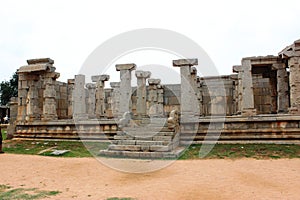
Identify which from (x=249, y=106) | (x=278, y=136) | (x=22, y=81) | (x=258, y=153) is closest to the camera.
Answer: (x=258, y=153)

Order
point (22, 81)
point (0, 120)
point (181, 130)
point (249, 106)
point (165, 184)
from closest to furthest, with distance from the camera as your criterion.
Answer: point (165, 184)
point (181, 130)
point (249, 106)
point (22, 81)
point (0, 120)

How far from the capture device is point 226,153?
416 inches

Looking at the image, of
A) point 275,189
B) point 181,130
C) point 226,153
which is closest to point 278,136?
point 226,153

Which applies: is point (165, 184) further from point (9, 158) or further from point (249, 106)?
point (249, 106)

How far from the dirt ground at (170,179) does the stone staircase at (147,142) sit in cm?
120

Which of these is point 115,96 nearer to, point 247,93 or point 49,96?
point 49,96

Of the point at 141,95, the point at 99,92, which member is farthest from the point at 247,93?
the point at 99,92

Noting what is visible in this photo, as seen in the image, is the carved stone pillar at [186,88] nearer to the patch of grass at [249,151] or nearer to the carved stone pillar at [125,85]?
the patch of grass at [249,151]

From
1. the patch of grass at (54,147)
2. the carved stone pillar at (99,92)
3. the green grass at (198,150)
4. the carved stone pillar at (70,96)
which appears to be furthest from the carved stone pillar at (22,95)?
the carved stone pillar at (70,96)

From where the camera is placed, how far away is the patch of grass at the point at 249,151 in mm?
10062

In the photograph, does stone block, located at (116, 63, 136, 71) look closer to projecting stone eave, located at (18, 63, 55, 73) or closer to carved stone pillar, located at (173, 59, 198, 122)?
carved stone pillar, located at (173, 59, 198, 122)

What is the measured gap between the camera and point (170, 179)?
719cm

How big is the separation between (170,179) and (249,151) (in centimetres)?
470

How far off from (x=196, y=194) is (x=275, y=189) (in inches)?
70.1
